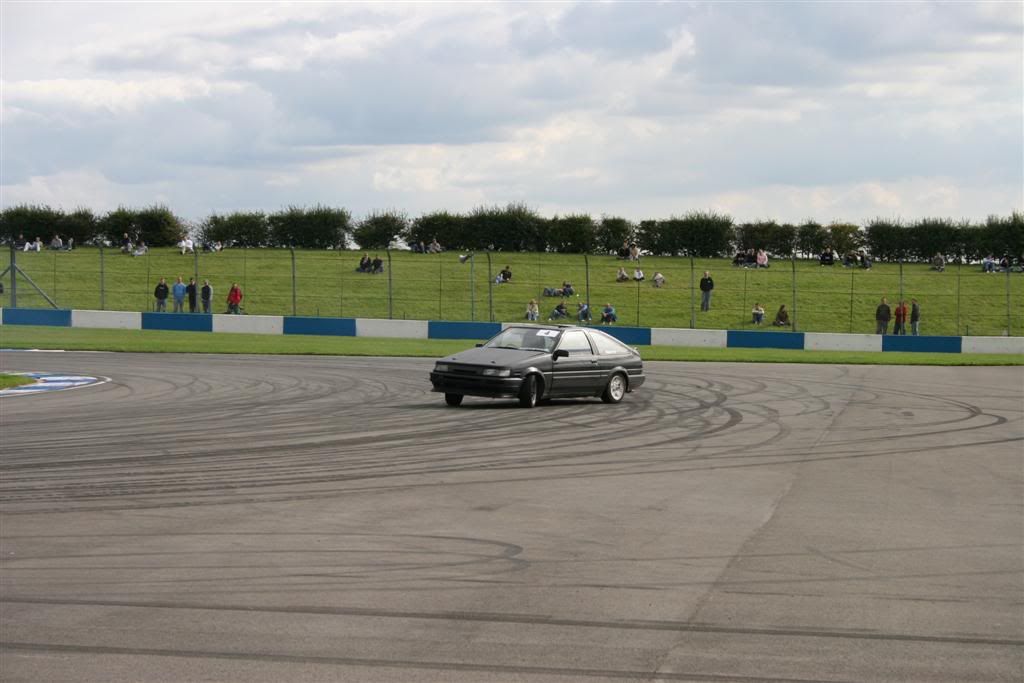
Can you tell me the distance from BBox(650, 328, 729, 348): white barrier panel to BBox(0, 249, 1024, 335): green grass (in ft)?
14.7

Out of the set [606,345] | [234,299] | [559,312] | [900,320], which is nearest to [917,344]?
[900,320]

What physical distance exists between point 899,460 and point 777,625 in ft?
24.5

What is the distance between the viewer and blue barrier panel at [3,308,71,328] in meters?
41.0

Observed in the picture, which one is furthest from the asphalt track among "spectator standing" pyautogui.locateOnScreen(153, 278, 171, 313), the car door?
"spectator standing" pyautogui.locateOnScreen(153, 278, 171, 313)

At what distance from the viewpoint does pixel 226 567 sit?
24.4ft

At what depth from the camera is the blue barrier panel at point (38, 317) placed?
41.0 meters

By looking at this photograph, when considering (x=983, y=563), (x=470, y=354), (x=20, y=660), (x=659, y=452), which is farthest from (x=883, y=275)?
(x=20, y=660)

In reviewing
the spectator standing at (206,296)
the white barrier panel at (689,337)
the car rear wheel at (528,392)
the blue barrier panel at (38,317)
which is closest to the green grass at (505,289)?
the blue barrier panel at (38,317)

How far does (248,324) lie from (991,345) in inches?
983

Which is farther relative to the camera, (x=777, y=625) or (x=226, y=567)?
(x=226, y=567)

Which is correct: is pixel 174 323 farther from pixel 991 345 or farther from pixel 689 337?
pixel 991 345

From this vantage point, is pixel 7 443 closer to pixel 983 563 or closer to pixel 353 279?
pixel 983 563

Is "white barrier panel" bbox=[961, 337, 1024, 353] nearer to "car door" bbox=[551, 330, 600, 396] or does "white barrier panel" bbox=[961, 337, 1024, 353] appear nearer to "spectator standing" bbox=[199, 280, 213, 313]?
"spectator standing" bbox=[199, 280, 213, 313]

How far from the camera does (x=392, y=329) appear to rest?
42250mm
